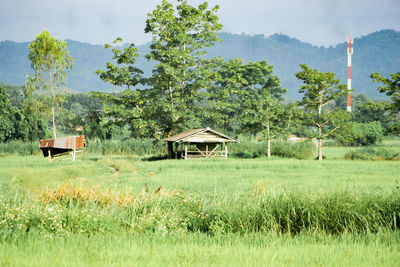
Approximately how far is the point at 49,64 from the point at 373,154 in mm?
33829

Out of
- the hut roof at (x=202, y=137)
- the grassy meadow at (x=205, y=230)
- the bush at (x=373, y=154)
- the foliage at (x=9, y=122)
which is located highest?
the foliage at (x=9, y=122)

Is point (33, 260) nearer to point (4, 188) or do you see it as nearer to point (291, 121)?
point (4, 188)

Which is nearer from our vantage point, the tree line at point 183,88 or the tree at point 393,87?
the tree at point 393,87

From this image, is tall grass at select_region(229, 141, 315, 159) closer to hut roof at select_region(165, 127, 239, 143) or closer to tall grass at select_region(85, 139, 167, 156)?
hut roof at select_region(165, 127, 239, 143)

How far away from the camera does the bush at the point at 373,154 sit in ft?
118

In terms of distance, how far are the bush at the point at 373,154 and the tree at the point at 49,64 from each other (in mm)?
29535

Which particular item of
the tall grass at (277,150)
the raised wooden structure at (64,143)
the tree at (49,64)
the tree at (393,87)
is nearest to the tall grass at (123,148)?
the tree at (49,64)

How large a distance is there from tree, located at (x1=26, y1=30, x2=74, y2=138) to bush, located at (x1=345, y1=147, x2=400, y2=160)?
29.5m

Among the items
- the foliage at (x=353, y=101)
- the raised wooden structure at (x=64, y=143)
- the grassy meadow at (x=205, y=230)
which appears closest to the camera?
the grassy meadow at (x=205, y=230)

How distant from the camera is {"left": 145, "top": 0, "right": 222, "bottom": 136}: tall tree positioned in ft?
118

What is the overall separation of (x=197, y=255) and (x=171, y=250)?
44 centimetres

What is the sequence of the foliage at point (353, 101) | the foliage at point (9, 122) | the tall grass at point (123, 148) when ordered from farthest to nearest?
the foliage at point (353, 101)
the foliage at point (9, 122)
the tall grass at point (123, 148)

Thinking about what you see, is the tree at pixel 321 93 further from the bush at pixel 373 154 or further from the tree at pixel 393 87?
the tree at pixel 393 87

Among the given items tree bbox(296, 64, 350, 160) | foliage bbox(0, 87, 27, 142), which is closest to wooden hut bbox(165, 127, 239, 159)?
tree bbox(296, 64, 350, 160)
